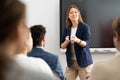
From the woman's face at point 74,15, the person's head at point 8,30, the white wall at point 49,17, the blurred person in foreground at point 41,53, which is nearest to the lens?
the person's head at point 8,30

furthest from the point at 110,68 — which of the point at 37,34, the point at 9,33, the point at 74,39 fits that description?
the point at 74,39

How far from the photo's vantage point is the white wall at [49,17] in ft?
15.0

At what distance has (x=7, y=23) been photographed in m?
0.56

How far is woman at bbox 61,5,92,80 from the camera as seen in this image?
363 centimetres

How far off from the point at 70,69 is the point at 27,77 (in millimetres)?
2988

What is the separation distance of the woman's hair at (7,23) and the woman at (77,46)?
3.00m

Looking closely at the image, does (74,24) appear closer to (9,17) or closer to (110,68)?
(110,68)

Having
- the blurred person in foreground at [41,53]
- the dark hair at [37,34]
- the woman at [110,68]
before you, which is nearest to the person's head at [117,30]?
the woman at [110,68]

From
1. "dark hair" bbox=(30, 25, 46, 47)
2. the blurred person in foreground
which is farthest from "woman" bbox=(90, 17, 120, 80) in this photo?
"dark hair" bbox=(30, 25, 46, 47)

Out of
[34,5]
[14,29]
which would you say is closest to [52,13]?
[34,5]

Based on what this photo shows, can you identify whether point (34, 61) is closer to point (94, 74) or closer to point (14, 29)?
point (14, 29)

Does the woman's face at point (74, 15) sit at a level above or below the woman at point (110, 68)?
above

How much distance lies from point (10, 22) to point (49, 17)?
4046 millimetres

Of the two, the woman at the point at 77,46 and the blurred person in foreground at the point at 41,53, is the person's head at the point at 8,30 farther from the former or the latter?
the woman at the point at 77,46
